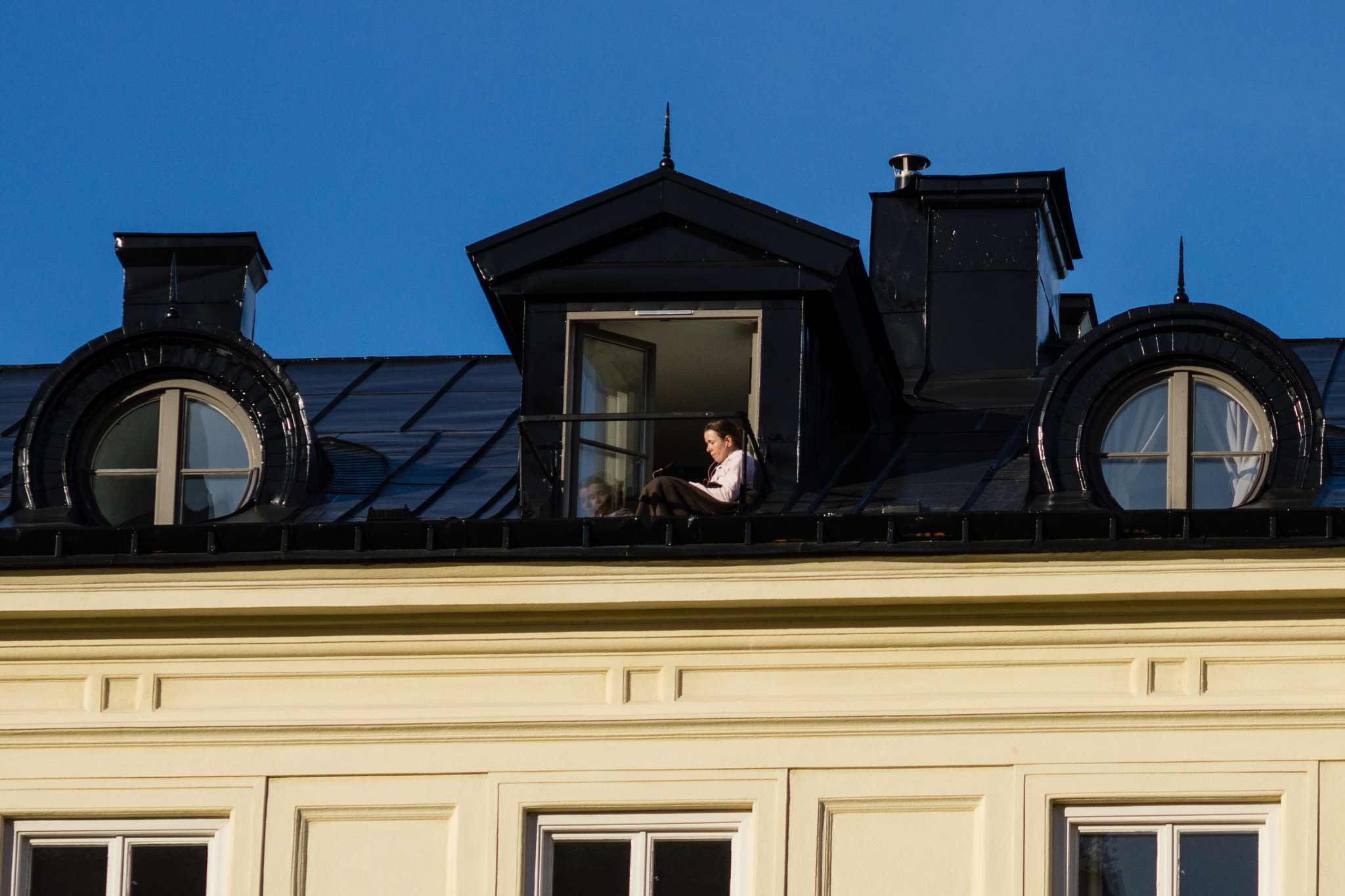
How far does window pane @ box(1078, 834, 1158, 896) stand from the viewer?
12.3 meters

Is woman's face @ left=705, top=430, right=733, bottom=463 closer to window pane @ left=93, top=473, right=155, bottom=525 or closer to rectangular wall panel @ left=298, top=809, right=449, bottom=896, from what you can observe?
rectangular wall panel @ left=298, top=809, right=449, bottom=896

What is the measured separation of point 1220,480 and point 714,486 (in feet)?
9.72

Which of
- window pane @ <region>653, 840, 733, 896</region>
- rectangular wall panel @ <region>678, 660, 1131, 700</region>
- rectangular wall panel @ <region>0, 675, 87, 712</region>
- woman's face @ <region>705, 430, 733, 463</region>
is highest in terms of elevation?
woman's face @ <region>705, 430, 733, 463</region>

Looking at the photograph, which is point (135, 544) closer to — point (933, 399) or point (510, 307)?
point (510, 307)

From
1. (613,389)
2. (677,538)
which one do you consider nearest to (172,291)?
(613,389)

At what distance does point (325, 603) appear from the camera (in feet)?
42.4

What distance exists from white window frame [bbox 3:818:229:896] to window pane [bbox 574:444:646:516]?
2849 millimetres

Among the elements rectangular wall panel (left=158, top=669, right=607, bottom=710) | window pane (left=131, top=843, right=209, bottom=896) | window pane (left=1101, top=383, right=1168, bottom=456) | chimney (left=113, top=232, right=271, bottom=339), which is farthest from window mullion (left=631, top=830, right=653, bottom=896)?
chimney (left=113, top=232, right=271, bottom=339)

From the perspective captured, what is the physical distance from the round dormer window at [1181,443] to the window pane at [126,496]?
5.82 metres

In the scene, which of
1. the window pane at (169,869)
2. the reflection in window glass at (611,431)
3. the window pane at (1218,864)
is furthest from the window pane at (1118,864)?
the window pane at (169,869)

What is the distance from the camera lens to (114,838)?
13094 millimetres

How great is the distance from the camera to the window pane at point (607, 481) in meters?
13.9

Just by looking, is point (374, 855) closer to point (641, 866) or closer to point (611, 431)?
point (641, 866)

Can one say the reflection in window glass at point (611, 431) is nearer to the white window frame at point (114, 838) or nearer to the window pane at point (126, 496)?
the window pane at point (126, 496)
